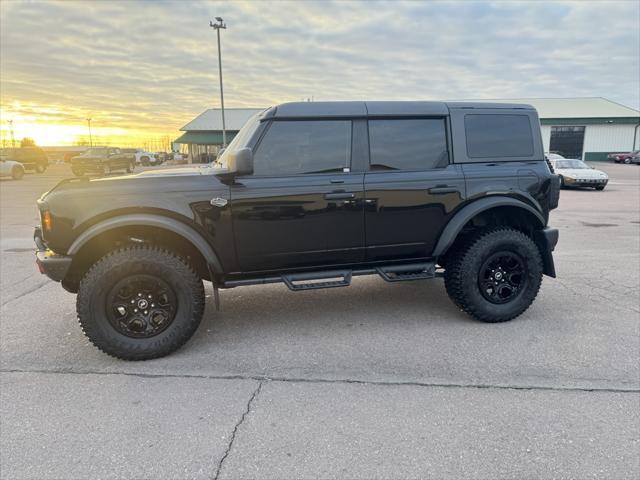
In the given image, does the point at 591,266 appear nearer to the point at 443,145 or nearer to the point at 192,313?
the point at 443,145

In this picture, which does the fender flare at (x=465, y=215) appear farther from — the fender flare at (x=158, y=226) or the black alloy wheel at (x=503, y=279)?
the fender flare at (x=158, y=226)

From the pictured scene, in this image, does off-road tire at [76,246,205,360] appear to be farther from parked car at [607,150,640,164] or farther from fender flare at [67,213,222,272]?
parked car at [607,150,640,164]

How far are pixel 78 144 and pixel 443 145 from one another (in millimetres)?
128901

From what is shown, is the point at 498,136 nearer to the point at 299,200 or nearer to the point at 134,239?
the point at 299,200

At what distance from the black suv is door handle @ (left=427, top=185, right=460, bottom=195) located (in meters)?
0.01

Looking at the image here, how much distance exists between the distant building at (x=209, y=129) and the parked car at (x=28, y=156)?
44.7 feet

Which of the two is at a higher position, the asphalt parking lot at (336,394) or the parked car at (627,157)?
the parked car at (627,157)

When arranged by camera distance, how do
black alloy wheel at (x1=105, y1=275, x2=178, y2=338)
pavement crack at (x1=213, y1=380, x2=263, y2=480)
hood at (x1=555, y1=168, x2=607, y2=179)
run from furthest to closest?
hood at (x1=555, y1=168, x2=607, y2=179) → black alloy wheel at (x1=105, y1=275, x2=178, y2=338) → pavement crack at (x1=213, y1=380, x2=263, y2=480)

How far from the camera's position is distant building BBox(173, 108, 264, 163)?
4275 cm

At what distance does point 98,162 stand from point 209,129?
713 inches

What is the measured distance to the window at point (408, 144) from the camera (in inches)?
148

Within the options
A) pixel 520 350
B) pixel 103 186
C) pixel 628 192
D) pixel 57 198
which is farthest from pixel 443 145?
pixel 628 192

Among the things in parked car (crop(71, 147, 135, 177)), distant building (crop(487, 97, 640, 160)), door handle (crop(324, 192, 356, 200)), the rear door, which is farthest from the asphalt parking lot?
distant building (crop(487, 97, 640, 160))

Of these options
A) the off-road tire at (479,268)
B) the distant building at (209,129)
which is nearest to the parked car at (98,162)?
the distant building at (209,129)
